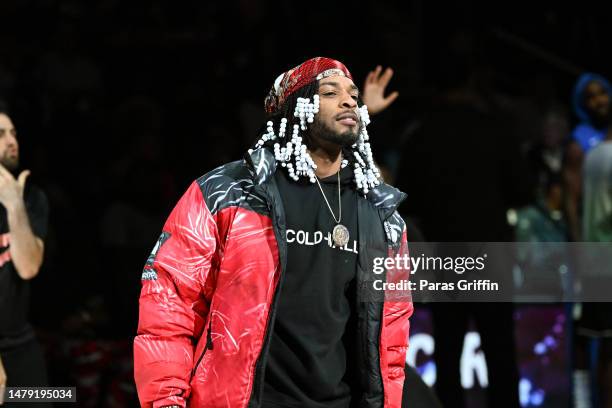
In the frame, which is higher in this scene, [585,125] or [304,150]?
[585,125]

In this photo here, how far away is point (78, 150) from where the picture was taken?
316 inches

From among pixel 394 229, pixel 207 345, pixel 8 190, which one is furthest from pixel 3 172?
pixel 394 229

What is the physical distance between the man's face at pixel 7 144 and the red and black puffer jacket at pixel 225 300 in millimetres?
1201

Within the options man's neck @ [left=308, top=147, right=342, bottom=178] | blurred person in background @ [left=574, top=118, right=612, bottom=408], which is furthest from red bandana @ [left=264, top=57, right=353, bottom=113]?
blurred person in background @ [left=574, top=118, right=612, bottom=408]

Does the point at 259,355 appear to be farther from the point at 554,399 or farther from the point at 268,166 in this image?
the point at 554,399

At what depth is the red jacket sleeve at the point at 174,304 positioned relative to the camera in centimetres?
344

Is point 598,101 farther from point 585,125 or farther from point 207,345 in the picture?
point 207,345

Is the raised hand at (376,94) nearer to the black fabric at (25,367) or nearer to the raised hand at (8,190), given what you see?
the raised hand at (8,190)

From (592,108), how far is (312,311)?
3.75 m

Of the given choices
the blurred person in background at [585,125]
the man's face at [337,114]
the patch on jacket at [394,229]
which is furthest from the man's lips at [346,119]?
the blurred person in background at [585,125]

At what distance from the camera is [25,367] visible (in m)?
4.43

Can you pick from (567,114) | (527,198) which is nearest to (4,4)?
(567,114)

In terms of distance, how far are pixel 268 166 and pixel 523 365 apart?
3330 millimetres

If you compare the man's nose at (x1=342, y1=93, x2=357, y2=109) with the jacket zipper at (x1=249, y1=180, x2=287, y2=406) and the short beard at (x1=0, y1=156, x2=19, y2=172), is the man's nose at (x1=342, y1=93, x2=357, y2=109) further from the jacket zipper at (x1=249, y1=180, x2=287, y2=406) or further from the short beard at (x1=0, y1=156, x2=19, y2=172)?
the short beard at (x1=0, y1=156, x2=19, y2=172)
